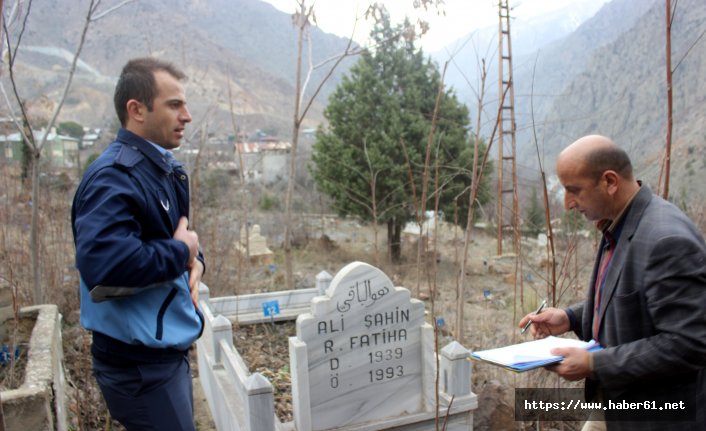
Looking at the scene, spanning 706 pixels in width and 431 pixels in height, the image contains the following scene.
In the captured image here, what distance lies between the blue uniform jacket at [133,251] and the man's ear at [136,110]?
0.23ft

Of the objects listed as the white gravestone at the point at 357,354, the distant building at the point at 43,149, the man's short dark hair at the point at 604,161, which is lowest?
the white gravestone at the point at 357,354

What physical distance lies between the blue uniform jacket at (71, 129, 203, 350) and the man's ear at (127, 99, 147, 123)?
0.07 metres

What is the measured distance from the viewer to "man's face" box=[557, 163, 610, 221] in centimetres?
181

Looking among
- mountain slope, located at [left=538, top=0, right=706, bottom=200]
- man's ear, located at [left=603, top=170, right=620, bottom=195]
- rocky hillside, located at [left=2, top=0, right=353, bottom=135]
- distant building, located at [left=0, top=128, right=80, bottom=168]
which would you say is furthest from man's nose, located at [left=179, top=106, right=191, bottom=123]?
rocky hillside, located at [left=2, top=0, right=353, bottom=135]

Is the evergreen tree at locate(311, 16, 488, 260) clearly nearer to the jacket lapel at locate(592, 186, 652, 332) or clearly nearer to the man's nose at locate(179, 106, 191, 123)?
the man's nose at locate(179, 106, 191, 123)

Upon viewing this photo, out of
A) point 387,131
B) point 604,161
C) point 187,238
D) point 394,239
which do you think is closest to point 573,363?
point 604,161

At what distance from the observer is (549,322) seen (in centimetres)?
220

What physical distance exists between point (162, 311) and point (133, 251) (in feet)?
1.00

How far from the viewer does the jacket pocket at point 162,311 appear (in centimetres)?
183

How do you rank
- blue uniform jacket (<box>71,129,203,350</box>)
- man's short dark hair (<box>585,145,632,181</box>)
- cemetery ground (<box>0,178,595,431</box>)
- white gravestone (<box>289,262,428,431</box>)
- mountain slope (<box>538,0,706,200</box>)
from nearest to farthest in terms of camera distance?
blue uniform jacket (<box>71,129,203,350</box>) → man's short dark hair (<box>585,145,632,181</box>) → white gravestone (<box>289,262,428,431</box>) → cemetery ground (<box>0,178,595,431</box>) → mountain slope (<box>538,0,706,200</box>)

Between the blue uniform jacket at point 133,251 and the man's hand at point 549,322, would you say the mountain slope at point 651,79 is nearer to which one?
the man's hand at point 549,322

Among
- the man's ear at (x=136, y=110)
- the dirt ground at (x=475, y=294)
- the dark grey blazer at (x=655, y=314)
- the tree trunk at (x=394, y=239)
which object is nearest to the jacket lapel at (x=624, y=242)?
the dark grey blazer at (x=655, y=314)

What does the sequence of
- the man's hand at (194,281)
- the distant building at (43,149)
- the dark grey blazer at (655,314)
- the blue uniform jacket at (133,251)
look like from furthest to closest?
the distant building at (43,149), the man's hand at (194,281), the blue uniform jacket at (133,251), the dark grey blazer at (655,314)

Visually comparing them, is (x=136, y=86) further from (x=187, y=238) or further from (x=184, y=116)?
(x=187, y=238)
